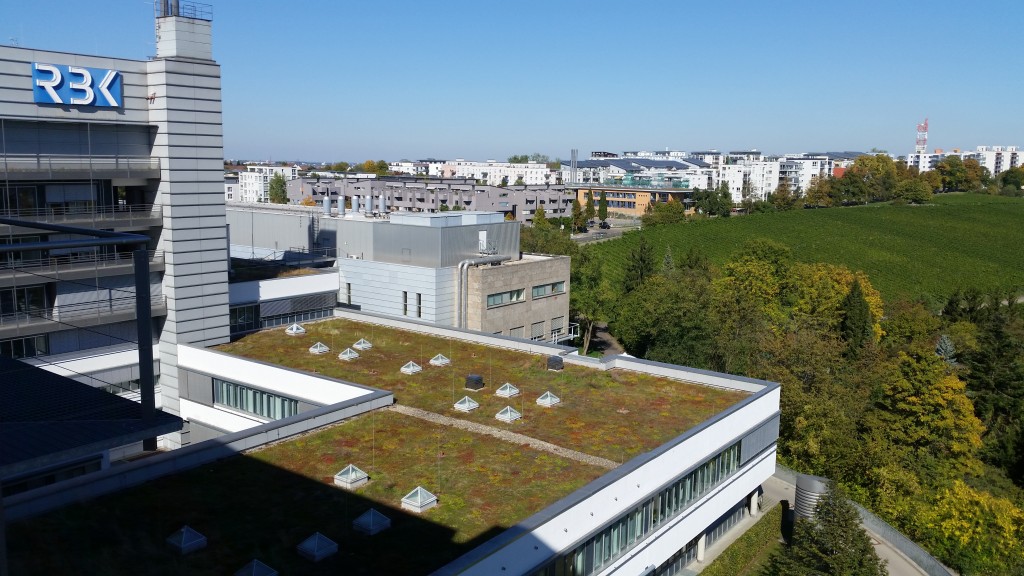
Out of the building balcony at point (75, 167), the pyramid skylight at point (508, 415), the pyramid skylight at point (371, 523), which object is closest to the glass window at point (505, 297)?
the pyramid skylight at point (508, 415)

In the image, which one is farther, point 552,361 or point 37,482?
point 552,361

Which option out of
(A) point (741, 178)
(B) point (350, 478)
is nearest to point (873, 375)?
(B) point (350, 478)

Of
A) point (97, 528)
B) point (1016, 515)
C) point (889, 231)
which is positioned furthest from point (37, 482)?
point (889, 231)

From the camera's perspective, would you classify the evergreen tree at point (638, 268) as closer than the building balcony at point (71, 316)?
No

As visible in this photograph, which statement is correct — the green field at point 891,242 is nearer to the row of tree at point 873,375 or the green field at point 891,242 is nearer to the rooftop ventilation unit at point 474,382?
the row of tree at point 873,375

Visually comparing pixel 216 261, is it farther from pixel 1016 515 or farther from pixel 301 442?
pixel 1016 515

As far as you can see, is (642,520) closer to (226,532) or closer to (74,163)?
(226,532)
